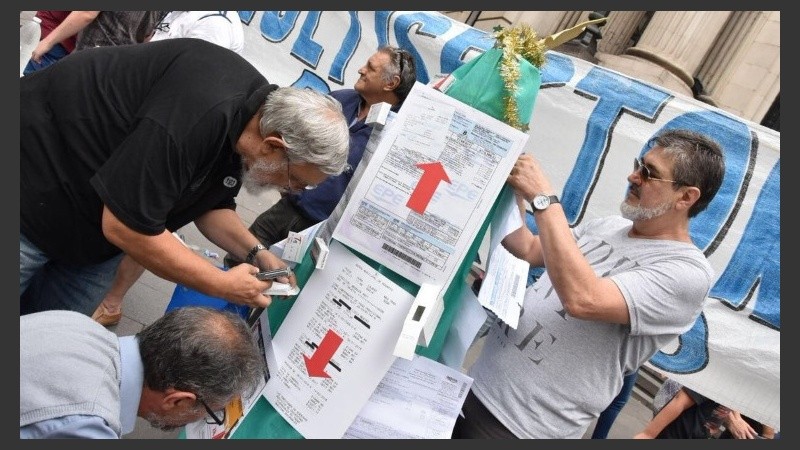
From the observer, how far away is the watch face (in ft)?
5.25

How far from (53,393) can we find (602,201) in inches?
114

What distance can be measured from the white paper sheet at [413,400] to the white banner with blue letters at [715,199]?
189 centimetres

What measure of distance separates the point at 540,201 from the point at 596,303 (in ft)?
0.97

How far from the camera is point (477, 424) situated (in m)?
1.87

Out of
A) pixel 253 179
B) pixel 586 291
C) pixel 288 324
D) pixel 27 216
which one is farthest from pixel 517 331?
pixel 27 216

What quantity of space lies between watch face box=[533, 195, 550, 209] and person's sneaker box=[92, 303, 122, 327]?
221cm

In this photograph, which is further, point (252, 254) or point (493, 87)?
point (252, 254)

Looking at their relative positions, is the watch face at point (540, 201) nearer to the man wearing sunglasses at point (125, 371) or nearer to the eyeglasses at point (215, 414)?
the man wearing sunglasses at point (125, 371)

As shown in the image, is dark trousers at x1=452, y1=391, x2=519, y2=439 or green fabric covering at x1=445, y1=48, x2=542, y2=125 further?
dark trousers at x1=452, y1=391, x2=519, y2=439

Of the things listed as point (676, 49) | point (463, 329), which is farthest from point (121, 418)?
point (676, 49)

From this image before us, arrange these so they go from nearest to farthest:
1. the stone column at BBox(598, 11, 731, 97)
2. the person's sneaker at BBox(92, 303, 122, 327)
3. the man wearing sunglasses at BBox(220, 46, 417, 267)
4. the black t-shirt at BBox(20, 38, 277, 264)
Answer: the black t-shirt at BBox(20, 38, 277, 264) → the man wearing sunglasses at BBox(220, 46, 417, 267) → the person's sneaker at BBox(92, 303, 122, 327) → the stone column at BBox(598, 11, 731, 97)

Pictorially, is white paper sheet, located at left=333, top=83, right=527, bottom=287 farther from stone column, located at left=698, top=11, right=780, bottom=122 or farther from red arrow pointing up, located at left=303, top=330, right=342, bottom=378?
stone column, located at left=698, top=11, right=780, bottom=122

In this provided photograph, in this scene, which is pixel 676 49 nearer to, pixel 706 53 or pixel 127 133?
pixel 706 53

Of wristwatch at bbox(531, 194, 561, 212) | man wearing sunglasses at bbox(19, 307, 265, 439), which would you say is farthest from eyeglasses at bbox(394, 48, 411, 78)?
man wearing sunglasses at bbox(19, 307, 265, 439)
